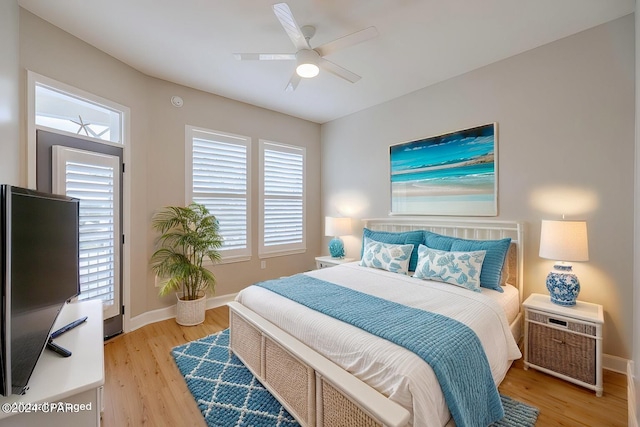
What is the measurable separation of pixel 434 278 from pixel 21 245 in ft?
9.05

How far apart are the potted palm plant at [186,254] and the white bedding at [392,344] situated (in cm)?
106

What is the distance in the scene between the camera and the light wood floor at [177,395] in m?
1.82

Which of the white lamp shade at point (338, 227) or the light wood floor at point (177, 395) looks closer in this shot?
the light wood floor at point (177, 395)

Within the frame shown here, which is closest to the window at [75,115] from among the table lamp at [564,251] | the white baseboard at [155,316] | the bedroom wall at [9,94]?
the bedroom wall at [9,94]

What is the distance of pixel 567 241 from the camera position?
220 centimetres

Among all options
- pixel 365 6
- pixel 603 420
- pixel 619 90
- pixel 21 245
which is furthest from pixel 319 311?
pixel 619 90

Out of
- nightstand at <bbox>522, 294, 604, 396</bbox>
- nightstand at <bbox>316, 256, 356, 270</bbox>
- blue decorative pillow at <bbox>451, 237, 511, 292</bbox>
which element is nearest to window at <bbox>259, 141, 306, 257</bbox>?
nightstand at <bbox>316, 256, 356, 270</bbox>

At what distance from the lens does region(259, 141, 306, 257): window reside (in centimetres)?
427

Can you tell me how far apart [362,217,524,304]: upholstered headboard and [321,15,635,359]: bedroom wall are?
12 cm

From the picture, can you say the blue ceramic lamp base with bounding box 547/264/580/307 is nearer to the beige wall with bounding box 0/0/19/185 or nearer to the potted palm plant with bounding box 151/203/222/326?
the potted palm plant with bounding box 151/203/222/326

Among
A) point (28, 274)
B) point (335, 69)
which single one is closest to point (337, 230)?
point (335, 69)

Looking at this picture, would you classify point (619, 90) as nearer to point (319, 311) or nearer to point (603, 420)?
point (603, 420)

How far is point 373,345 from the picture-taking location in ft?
4.86

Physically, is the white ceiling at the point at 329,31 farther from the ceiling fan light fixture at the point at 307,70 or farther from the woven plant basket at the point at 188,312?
the woven plant basket at the point at 188,312
